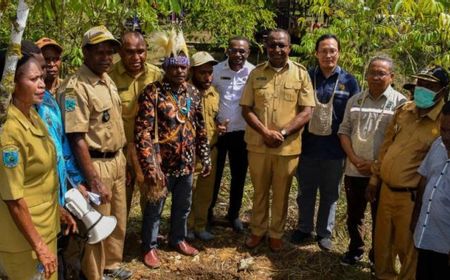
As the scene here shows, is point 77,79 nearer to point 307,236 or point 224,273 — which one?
point 224,273

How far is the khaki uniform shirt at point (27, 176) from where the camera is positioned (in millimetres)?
2418

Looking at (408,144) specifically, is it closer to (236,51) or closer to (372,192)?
(372,192)

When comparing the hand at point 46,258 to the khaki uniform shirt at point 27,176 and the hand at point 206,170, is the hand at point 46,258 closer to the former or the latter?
the khaki uniform shirt at point 27,176

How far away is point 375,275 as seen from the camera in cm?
413

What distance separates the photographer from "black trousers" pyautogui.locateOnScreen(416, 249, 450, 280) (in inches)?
120

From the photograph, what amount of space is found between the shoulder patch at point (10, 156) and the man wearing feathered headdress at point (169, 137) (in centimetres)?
153

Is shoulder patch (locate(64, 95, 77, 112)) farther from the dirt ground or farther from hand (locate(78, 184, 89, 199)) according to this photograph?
the dirt ground

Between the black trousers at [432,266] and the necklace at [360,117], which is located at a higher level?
the necklace at [360,117]

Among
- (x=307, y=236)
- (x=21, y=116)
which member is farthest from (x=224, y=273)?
(x=21, y=116)

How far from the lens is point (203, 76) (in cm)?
454

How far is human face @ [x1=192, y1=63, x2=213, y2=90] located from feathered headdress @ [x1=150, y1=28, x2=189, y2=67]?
36 centimetres

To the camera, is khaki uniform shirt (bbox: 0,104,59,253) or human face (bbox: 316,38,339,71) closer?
khaki uniform shirt (bbox: 0,104,59,253)

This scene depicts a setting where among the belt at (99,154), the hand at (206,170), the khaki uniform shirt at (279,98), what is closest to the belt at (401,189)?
the khaki uniform shirt at (279,98)

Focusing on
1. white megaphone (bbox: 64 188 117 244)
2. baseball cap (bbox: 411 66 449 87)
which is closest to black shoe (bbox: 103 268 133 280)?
white megaphone (bbox: 64 188 117 244)
